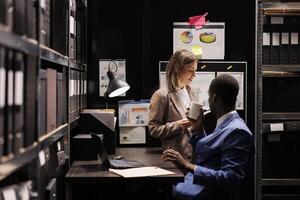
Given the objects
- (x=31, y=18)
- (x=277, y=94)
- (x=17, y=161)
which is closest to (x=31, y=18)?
(x=31, y=18)

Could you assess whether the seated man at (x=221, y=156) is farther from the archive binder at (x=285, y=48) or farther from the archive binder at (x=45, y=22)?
the archive binder at (x=285, y=48)

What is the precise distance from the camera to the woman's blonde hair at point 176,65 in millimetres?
3521

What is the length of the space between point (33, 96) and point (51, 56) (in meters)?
0.44

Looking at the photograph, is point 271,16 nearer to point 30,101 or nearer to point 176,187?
point 176,187

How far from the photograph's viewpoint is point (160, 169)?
2.86m

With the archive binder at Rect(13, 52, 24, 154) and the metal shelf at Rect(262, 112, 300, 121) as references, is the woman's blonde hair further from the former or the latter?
the archive binder at Rect(13, 52, 24, 154)

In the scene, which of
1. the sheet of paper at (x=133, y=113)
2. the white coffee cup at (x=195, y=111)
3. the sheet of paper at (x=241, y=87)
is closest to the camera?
the white coffee cup at (x=195, y=111)

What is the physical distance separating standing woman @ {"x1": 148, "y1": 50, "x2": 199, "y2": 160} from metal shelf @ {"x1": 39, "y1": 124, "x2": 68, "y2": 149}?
0.98m

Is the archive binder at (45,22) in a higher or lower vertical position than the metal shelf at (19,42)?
higher

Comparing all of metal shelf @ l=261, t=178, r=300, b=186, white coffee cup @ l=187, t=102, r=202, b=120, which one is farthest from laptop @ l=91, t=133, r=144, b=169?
metal shelf @ l=261, t=178, r=300, b=186

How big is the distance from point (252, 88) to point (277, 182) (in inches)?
32.3

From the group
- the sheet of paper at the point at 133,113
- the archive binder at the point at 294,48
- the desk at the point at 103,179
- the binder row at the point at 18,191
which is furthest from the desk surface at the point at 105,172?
the archive binder at the point at 294,48

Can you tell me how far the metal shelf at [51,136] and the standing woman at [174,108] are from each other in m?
0.98

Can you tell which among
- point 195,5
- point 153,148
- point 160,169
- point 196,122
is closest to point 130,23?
point 195,5
